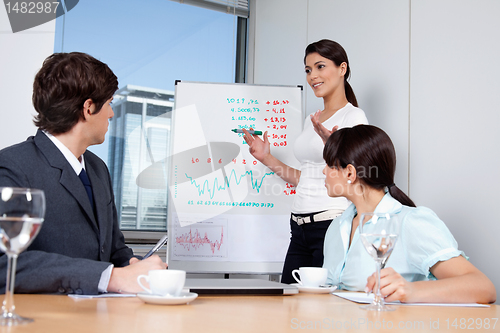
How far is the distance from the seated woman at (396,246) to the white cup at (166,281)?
0.42 metres

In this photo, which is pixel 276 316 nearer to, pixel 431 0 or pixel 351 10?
pixel 431 0

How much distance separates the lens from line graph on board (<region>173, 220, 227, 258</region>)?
2.48 metres

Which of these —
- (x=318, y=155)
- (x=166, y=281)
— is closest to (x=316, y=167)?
(x=318, y=155)

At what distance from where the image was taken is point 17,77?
231 centimetres

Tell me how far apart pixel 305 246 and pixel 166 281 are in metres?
1.35

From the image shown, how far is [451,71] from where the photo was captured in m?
1.89

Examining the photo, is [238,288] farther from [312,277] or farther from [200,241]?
[200,241]

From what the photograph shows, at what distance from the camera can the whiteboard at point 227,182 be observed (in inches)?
98.1

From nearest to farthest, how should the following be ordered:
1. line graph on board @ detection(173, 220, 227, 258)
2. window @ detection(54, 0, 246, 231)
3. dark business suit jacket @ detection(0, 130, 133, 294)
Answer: dark business suit jacket @ detection(0, 130, 133, 294)
line graph on board @ detection(173, 220, 227, 258)
window @ detection(54, 0, 246, 231)

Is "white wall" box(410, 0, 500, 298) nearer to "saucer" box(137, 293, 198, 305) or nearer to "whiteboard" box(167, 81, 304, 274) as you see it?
"whiteboard" box(167, 81, 304, 274)

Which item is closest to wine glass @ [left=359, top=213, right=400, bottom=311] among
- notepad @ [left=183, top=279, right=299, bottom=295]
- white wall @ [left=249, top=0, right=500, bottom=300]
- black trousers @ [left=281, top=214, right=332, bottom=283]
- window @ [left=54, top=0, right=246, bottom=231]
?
notepad @ [left=183, top=279, right=299, bottom=295]

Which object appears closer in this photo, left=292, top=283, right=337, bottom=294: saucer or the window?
left=292, top=283, right=337, bottom=294: saucer

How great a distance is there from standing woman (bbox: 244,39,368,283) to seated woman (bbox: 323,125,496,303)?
1.45ft

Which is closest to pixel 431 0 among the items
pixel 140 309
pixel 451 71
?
pixel 451 71
